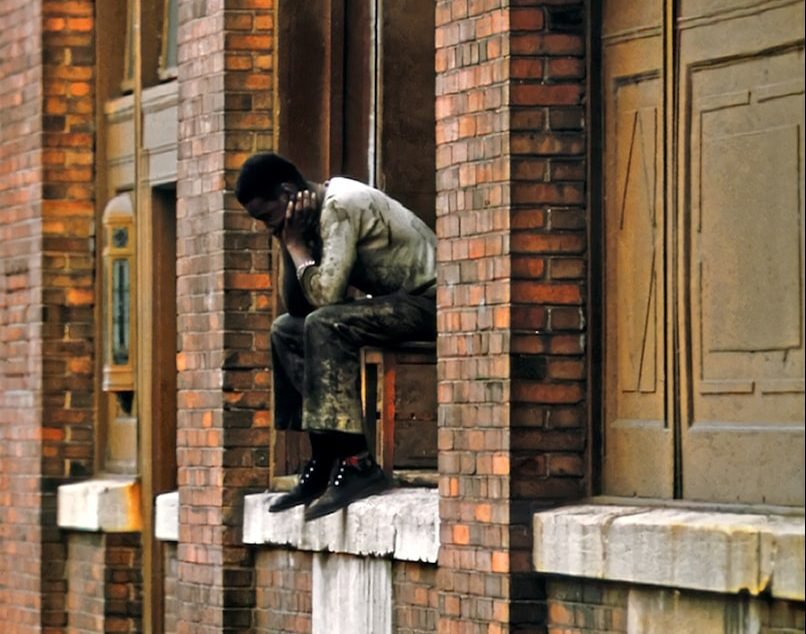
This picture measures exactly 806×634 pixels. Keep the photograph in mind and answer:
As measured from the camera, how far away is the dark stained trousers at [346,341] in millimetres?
10789

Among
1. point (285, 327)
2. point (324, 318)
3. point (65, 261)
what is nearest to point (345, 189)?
point (324, 318)

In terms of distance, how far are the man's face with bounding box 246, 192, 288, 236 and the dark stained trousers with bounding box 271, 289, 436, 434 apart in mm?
387

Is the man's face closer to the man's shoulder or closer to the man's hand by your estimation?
the man's hand

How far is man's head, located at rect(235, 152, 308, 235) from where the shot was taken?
1088 cm

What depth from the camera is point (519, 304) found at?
9625 mm

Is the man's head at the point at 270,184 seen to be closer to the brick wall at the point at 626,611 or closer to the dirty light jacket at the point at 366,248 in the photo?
the dirty light jacket at the point at 366,248

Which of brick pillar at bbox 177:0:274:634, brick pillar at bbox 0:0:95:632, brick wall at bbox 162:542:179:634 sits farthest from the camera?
brick pillar at bbox 0:0:95:632

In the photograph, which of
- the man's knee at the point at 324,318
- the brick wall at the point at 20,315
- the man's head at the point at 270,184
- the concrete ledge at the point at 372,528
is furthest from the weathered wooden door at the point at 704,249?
the brick wall at the point at 20,315

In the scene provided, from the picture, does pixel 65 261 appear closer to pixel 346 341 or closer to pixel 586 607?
pixel 346 341

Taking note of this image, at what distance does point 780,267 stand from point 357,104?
3.63m

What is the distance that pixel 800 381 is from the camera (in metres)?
8.60

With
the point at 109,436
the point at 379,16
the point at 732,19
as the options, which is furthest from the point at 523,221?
the point at 109,436

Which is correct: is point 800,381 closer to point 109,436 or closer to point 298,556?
point 298,556

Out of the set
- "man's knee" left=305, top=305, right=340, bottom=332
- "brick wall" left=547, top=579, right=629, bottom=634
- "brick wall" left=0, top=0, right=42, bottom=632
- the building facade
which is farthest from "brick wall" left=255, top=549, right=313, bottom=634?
"brick wall" left=0, top=0, right=42, bottom=632
